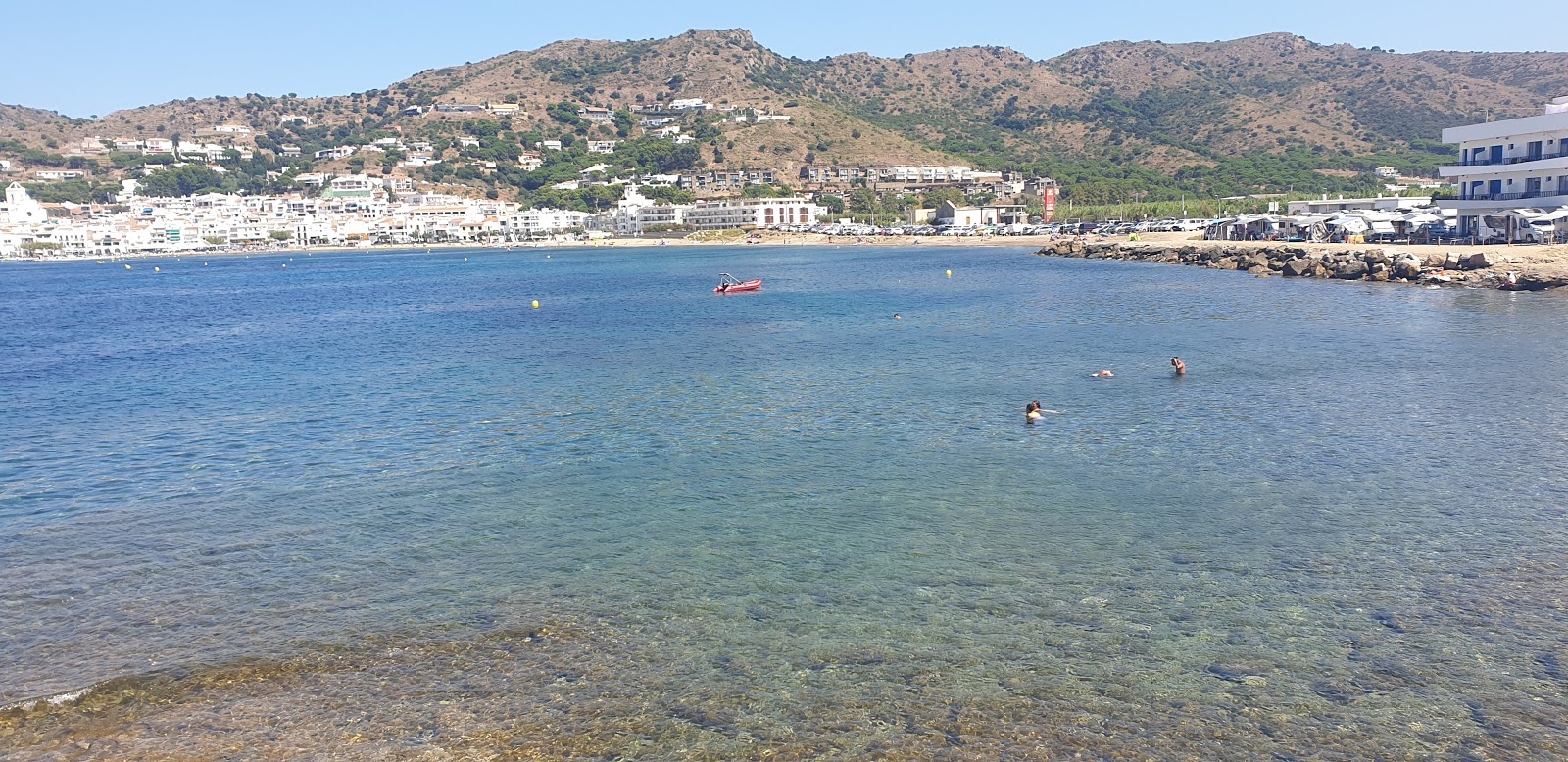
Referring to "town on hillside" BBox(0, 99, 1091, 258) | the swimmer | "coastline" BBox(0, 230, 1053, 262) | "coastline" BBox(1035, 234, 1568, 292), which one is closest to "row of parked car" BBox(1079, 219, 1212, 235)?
"coastline" BBox(0, 230, 1053, 262)

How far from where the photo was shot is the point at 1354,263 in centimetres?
5056

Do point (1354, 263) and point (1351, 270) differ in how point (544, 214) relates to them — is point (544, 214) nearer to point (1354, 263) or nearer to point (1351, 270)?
point (1354, 263)

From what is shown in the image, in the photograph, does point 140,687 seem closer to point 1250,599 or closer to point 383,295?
point 1250,599

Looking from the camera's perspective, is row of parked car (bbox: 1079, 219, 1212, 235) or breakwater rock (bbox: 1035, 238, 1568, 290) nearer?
breakwater rock (bbox: 1035, 238, 1568, 290)

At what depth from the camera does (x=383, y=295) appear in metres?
68.5

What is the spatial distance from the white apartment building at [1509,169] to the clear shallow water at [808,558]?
2907 cm

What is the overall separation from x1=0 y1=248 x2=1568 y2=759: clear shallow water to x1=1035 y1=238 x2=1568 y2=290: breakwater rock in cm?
1679

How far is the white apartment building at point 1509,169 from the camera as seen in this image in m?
51.5

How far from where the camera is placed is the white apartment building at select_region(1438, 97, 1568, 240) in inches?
2029

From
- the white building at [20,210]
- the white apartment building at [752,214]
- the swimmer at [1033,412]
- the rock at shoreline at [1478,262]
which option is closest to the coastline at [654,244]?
the white apartment building at [752,214]

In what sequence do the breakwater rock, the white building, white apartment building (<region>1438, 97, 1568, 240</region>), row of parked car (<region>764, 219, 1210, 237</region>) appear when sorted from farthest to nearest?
the white building
row of parked car (<region>764, 219, 1210, 237</region>)
white apartment building (<region>1438, 97, 1568, 240</region>)
the breakwater rock

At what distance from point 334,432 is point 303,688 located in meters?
12.9

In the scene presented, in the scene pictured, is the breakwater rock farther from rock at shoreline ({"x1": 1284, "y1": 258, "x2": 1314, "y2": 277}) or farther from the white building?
the white building

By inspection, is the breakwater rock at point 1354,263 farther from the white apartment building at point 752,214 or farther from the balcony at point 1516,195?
the white apartment building at point 752,214
